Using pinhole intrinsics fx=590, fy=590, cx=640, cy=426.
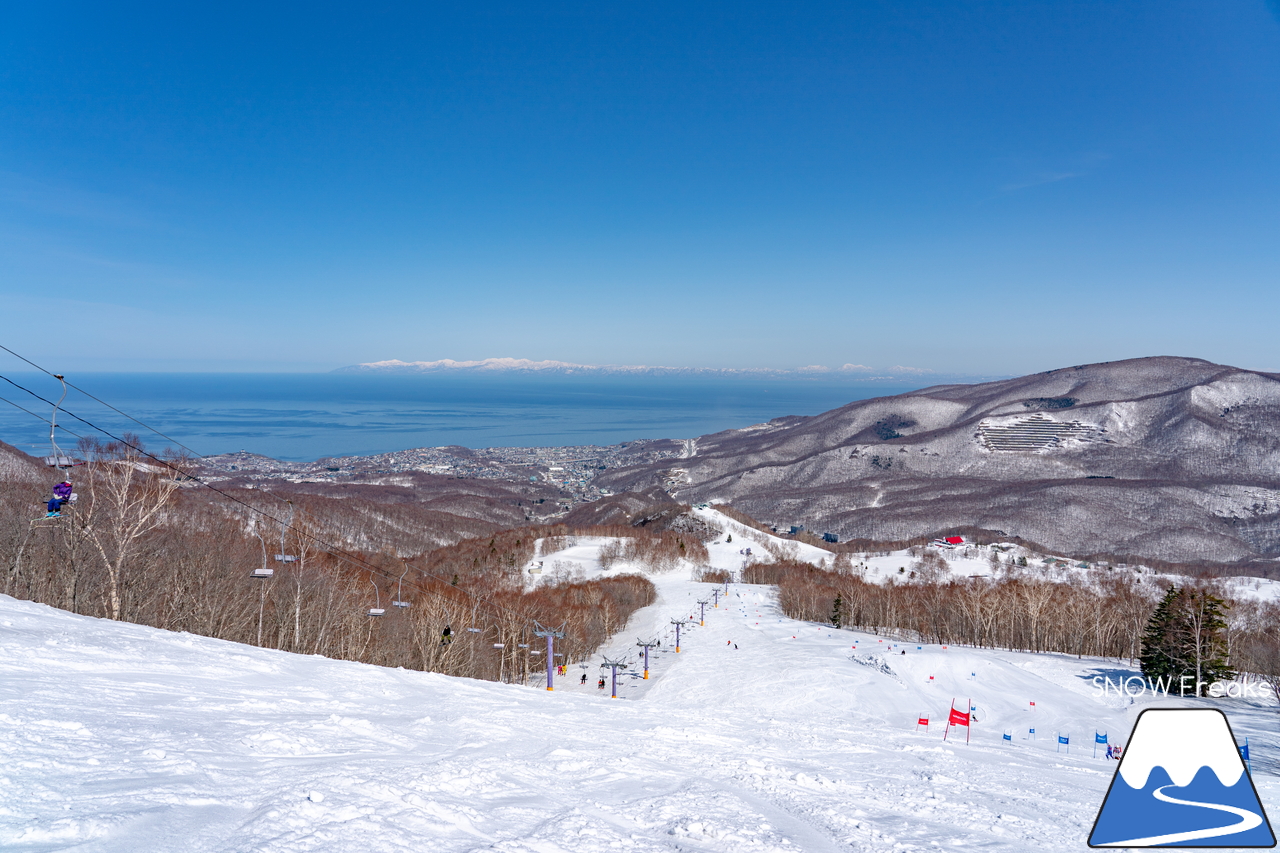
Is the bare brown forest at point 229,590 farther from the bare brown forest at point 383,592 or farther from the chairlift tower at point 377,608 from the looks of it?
the chairlift tower at point 377,608

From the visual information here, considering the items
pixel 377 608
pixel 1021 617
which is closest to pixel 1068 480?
pixel 1021 617

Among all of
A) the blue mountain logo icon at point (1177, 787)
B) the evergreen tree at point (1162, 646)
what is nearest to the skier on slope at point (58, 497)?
the blue mountain logo icon at point (1177, 787)

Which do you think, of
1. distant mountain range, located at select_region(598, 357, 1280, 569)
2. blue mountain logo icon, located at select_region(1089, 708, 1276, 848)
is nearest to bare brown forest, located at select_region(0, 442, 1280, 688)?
blue mountain logo icon, located at select_region(1089, 708, 1276, 848)

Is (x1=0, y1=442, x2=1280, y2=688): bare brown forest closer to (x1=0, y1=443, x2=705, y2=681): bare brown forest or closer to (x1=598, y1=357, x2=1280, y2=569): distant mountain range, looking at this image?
(x1=0, y1=443, x2=705, y2=681): bare brown forest

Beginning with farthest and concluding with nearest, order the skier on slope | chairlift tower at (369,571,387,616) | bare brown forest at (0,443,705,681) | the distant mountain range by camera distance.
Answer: the distant mountain range → bare brown forest at (0,443,705,681) → chairlift tower at (369,571,387,616) → the skier on slope

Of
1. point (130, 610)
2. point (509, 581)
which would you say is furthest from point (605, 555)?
point (130, 610)
